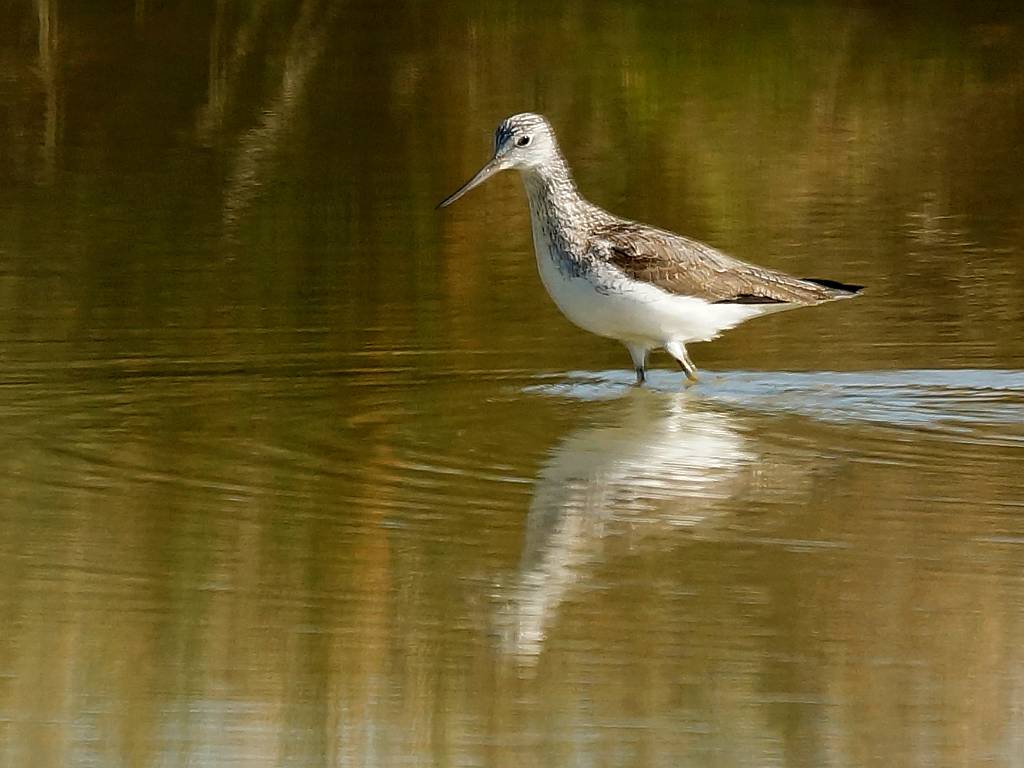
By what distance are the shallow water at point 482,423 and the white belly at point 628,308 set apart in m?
0.29

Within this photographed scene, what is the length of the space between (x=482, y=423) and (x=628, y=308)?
1003 mm

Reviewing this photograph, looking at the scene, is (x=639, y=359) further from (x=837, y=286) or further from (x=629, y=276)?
(x=837, y=286)

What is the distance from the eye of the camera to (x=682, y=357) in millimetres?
9898

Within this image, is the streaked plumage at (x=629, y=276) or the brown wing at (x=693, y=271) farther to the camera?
the brown wing at (x=693, y=271)

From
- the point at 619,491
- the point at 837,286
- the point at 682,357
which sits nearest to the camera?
the point at 619,491

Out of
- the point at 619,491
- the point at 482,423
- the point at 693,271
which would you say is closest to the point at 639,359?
the point at 693,271

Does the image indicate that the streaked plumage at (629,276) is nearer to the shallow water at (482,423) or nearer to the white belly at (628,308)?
the white belly at (628,308)

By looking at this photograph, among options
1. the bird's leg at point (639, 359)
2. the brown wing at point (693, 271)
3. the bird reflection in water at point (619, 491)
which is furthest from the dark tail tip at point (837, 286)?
the bird reflection in water at point (619, 491)

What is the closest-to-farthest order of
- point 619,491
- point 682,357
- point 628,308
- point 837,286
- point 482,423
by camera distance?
point 619,491, point 482,423, point 628,308, point 682,357, point 837,286

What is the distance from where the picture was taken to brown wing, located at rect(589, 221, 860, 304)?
383 inches

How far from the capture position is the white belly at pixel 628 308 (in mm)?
9531

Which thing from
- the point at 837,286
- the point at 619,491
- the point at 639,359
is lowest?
the point at 639,359

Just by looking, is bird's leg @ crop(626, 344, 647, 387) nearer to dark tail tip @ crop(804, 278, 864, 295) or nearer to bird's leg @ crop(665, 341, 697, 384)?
bird's leg @ crop(665, 341, 697, 384)

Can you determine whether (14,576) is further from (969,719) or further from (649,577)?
(969,719)
